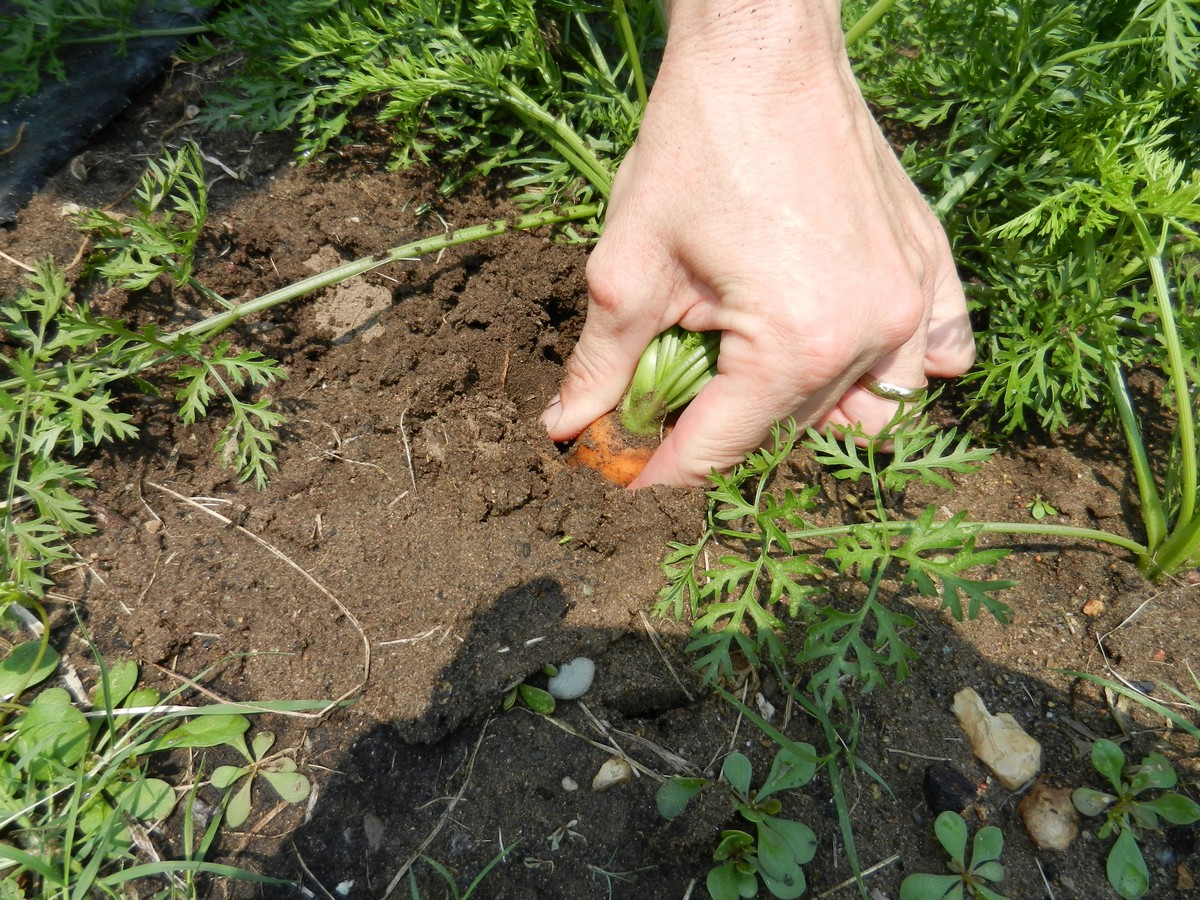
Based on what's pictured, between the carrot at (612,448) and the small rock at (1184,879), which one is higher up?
the carrot at (612,448)

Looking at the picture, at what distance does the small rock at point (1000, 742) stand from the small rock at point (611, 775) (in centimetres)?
106

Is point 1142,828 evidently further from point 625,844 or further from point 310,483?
point 310,483

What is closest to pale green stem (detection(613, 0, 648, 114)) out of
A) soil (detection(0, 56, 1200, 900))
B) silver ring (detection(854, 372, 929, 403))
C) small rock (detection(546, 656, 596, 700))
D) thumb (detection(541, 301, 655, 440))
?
soil (detection(0, 56, 1200, 900))

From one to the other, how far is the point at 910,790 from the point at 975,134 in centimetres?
253

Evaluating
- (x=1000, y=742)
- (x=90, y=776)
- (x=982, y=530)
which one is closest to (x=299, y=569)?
(x=90, y=776)

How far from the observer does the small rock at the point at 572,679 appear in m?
1.98

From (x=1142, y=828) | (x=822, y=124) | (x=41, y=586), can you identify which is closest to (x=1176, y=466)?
(x=1142, y=828)

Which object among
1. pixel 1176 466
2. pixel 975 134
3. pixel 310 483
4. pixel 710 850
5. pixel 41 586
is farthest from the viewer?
pixel 975 134

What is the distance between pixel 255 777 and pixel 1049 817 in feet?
7.23

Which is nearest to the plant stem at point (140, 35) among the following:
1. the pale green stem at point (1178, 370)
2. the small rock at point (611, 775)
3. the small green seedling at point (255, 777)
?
the small green seedling at point (255, 777)

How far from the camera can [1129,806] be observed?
1903 millimetres

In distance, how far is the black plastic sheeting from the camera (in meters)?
2.33

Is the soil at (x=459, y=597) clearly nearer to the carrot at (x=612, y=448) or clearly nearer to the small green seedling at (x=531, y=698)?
the small green seedling at (x=531, y=698)

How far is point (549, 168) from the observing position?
2.82 meters
